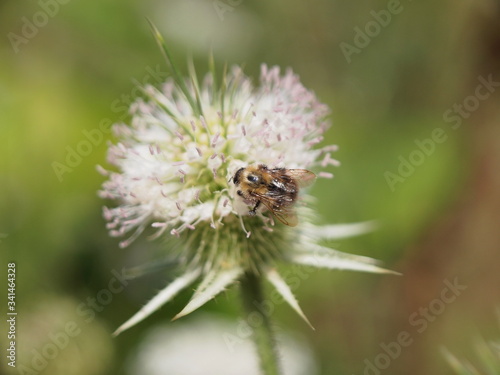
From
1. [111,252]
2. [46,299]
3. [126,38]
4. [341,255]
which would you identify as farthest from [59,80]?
[341,255]

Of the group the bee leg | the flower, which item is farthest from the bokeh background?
the bee leg

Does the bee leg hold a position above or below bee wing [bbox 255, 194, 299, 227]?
above

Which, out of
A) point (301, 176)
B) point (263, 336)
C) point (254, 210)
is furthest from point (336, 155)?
point (263, 336)

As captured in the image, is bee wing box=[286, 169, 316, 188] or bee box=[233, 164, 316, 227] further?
bee wing box=[286, 169, 316, 188]

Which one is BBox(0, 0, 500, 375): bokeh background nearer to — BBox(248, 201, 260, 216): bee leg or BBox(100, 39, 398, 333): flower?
BBox(100, 39, 398, 333): flower

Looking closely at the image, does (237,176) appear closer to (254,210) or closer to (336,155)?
(254,210)

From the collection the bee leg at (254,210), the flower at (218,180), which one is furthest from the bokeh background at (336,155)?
the bee leg at (254,210)

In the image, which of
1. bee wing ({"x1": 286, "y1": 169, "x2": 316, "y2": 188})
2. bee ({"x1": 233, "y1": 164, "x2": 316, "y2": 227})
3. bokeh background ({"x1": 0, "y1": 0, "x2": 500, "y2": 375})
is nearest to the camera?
bee ({"x1": 233, "y1": 164, "x2": 316, "y2": 227})
